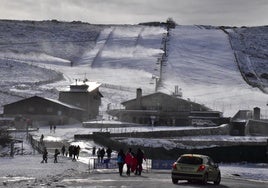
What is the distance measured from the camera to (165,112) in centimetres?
8462

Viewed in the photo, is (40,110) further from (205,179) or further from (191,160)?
(205,179)

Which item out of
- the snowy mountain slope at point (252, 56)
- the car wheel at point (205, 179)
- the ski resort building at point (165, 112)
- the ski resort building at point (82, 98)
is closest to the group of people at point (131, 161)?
the car wheel at point (205, 179)

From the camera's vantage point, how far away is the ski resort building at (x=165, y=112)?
83.2 m

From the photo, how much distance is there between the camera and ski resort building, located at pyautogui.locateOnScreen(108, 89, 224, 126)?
3275 inches

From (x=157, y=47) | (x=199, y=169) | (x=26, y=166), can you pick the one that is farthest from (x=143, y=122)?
(x=157, y=47)

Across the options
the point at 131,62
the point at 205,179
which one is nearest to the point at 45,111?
the point at 205,179

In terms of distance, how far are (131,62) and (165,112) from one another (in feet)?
224

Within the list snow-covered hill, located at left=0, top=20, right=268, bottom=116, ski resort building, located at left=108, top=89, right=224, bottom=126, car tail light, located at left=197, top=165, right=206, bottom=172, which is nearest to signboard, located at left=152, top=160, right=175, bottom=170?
car tail light, located at left=197, top=165, right=206, bottom=172

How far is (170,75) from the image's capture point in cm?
13350

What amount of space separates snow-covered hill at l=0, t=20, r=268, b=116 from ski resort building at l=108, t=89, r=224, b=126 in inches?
348

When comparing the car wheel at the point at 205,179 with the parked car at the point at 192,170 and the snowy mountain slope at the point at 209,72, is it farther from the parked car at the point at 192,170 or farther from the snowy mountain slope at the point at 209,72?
the snowy mountain slope at the point at 209,72

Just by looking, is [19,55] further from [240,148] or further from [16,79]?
[240,148]

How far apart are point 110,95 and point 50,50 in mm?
58268

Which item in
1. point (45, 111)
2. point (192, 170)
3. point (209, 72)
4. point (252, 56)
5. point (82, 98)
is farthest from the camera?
point (252, 56)
